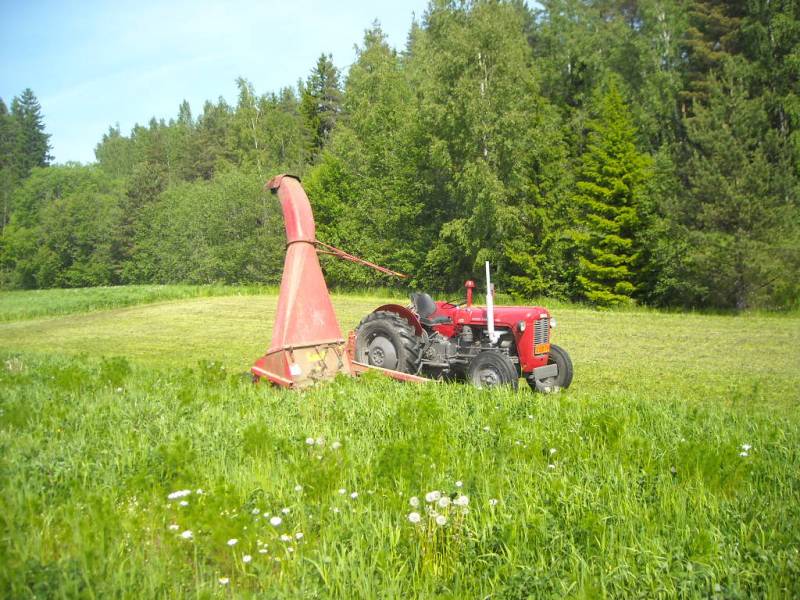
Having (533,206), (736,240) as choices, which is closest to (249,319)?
(533,206)

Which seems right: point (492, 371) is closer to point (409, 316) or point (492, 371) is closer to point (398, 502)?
point (409, 316)

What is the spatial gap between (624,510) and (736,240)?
18.9 metres

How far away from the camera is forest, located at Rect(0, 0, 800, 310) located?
1991cm

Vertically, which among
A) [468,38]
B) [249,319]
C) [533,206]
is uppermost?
[468,38]

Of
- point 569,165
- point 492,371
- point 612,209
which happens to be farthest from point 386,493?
point 569,165

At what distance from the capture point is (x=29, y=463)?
395cm

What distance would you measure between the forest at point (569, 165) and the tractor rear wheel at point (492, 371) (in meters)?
15.3

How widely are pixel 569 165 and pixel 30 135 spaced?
76.9 m

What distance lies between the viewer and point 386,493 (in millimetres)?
3600

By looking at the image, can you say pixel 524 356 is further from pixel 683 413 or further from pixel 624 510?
pixel 624 510

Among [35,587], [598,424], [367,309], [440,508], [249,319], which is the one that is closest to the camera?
[35,587]

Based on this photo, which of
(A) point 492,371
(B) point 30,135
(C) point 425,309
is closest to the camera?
(A) point 492,371

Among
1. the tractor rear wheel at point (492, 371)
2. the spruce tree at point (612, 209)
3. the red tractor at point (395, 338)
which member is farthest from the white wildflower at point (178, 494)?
the spruce tree at point (612, 209)

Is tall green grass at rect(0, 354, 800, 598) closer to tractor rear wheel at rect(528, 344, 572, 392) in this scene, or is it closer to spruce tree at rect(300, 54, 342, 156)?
tractor rear wheel at rect(528, 344, 572, 392)
